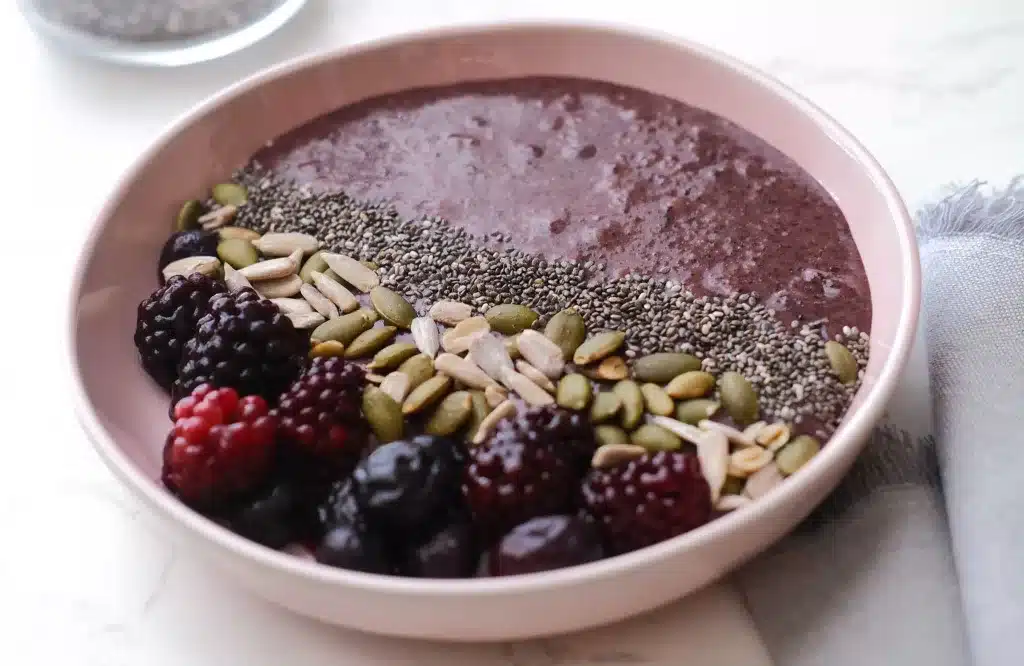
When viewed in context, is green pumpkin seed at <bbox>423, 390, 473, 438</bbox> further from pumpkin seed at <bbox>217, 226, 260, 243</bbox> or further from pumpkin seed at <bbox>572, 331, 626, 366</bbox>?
pumpkin seed at <bbox>217, 226, 260, 243</bbox>

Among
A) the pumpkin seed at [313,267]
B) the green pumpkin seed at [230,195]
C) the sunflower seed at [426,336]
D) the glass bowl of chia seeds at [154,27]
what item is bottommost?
the sunflower seed at [426,336]

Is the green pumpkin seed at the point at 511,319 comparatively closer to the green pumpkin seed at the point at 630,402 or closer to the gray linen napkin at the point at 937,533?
the green pumpkin seed at the point at 630,402

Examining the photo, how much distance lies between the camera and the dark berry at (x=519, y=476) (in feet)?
2.45

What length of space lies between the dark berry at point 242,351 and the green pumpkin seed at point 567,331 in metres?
0.22

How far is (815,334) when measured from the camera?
2.94 ft

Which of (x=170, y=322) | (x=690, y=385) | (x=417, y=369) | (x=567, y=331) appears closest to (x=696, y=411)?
(x=690, y=385)

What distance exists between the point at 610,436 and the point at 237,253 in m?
0.42

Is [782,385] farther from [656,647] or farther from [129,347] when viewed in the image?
[129,347]

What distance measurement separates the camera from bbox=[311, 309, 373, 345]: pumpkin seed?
92 cm

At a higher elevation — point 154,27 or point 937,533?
point 154,27

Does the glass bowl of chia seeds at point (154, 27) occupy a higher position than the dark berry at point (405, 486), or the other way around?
the glass bowl of chia seeds at point (154, 27)

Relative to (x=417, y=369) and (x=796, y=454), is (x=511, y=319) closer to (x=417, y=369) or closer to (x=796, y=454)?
(x=417, y=369)

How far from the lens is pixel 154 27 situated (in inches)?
52.1

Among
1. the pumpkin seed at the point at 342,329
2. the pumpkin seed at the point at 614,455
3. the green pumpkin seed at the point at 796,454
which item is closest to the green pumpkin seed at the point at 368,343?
the pumpkin seed at the point at 342,329
